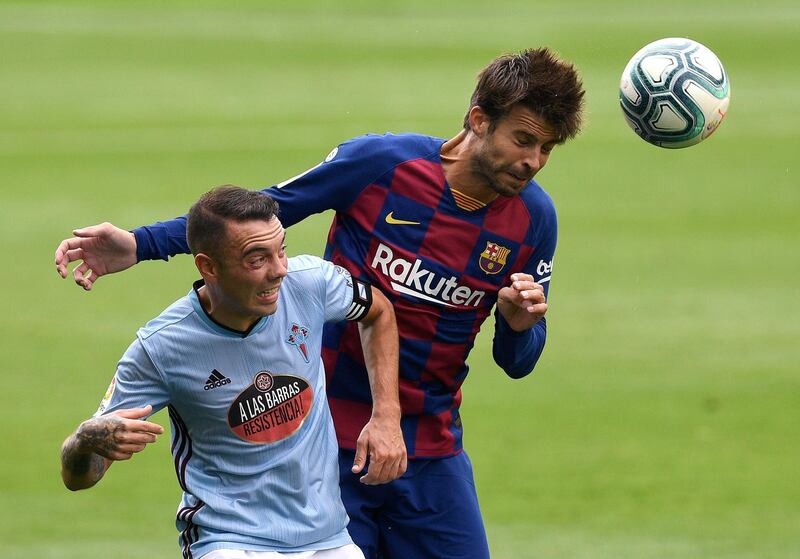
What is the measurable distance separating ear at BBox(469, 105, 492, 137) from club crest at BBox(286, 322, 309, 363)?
958 mm

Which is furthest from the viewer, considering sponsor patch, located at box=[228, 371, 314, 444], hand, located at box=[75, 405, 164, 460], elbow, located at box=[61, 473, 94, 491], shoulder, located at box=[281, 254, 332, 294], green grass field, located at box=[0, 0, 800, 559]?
green grass field, located at box=[0, 0, 800, 559]

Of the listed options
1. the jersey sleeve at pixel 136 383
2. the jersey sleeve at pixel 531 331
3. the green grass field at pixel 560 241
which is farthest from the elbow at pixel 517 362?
the green grass field at pixel 560 241

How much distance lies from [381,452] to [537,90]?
4.37 feet

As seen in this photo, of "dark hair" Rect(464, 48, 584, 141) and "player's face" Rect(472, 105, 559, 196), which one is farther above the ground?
"dark hair" Rect(464, 48, 584, 141)

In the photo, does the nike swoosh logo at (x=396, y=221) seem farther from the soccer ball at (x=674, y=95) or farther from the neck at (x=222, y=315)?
the soccer ball at (x=674, y=95)

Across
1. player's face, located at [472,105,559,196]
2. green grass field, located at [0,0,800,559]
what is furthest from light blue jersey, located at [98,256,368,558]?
green grass field, located at [0,0,800,559]

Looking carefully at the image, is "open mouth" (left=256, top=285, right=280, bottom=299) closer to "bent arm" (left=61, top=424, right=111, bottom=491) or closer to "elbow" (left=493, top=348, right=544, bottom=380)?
"bent arm" (left=61, top=424, right=111, bottom=491)

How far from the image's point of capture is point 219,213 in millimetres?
4422

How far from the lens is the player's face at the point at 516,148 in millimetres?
4879

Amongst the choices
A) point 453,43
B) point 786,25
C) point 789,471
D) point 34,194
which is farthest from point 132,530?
point 786,25

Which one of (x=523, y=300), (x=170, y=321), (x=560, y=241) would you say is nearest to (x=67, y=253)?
(x=170, y=321)

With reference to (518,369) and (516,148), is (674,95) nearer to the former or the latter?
(516,148)

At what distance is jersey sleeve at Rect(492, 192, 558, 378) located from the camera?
506cm

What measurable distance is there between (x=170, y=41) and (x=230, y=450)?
18.2 meters
